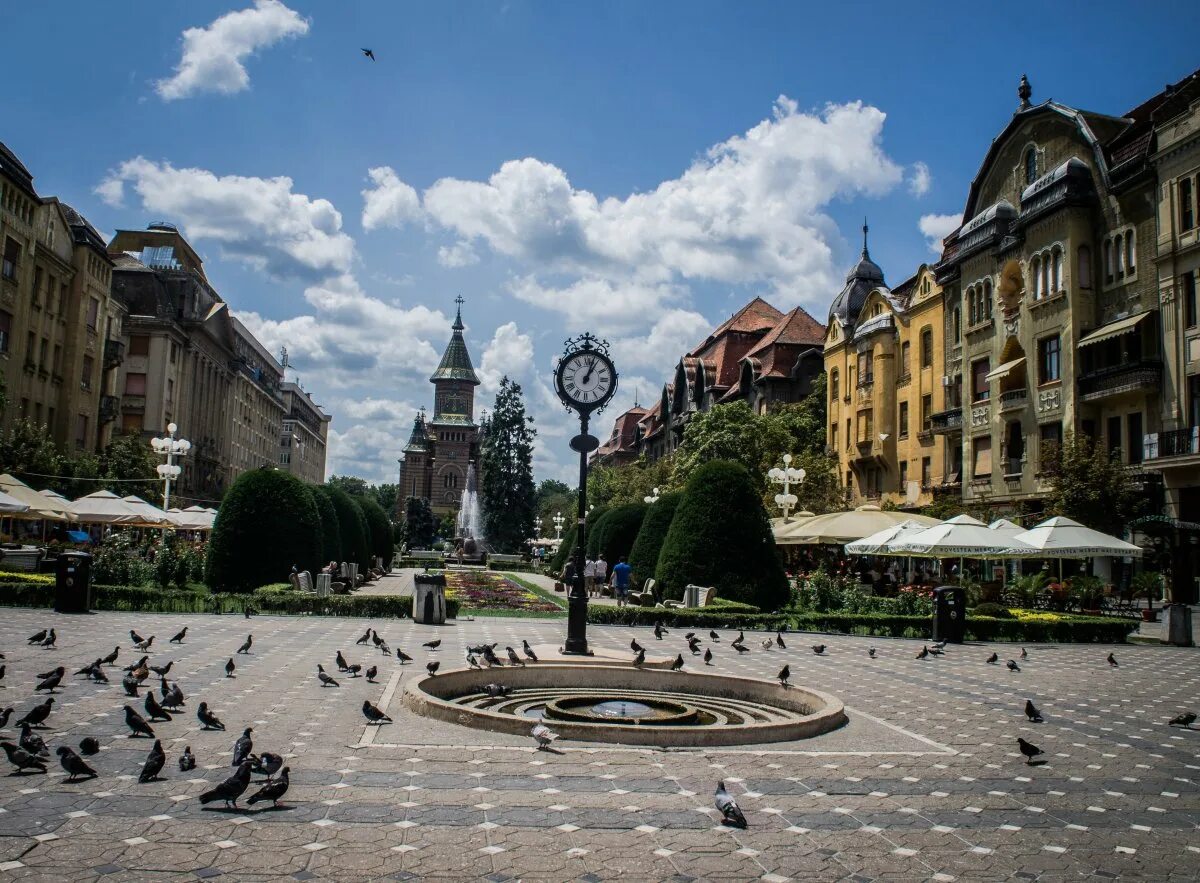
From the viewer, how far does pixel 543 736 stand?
8352 mm

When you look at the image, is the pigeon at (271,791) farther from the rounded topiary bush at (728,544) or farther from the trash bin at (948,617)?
the rounded topiary bush at (728,544)

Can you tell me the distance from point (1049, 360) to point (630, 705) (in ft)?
105

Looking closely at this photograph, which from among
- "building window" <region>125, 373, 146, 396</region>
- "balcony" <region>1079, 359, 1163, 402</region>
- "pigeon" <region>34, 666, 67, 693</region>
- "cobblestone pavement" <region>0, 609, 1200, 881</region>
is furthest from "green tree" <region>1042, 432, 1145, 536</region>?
"building window" <region>125, 373, 146, 396</region>

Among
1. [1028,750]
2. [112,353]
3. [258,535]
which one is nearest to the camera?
[1028,750]

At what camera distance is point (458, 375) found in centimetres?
14400

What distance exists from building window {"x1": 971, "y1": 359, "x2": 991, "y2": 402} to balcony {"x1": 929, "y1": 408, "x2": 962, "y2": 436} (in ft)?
3.61

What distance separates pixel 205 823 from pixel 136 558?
75.1ft

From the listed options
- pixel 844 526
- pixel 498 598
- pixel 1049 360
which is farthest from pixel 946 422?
pixel 498 598

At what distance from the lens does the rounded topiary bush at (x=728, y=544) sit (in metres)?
24.4

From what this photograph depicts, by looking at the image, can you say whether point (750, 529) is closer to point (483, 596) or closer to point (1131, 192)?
point (483, 596)

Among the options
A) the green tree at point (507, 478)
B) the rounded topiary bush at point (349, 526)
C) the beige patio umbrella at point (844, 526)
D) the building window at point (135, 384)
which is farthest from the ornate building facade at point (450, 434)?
the beige patio umbrella at point (844, 526)

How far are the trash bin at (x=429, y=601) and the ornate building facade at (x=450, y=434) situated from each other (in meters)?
112

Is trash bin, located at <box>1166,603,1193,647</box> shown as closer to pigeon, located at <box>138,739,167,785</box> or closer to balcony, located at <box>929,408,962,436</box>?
pigeon, located at <box>138,739,167,785</box>

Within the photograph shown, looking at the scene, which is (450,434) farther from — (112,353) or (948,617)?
(948,617)
